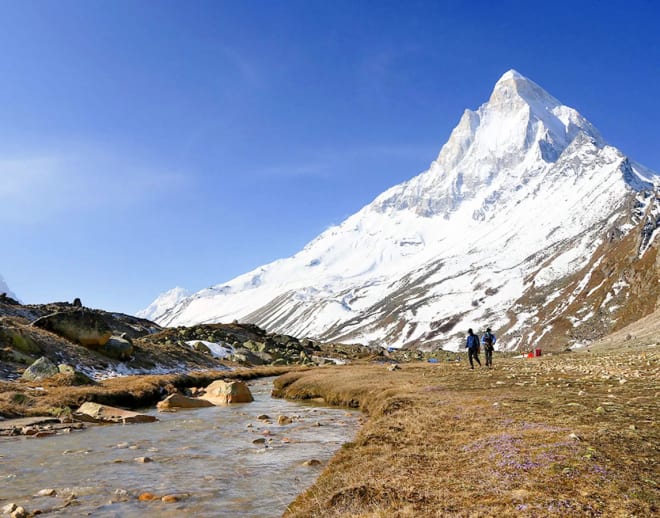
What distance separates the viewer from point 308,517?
10547 millimetres

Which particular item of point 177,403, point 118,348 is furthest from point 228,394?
point 118,348

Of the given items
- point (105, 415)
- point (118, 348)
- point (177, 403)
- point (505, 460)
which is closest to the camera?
point (505, 460)

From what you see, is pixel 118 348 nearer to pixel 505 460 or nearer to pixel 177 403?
pixel 177 403

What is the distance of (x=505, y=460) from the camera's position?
38.6 feet

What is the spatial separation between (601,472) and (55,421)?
26828 millimetres

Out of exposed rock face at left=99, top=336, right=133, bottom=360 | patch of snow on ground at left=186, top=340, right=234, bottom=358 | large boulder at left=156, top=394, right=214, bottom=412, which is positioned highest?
exposed rock face at left=99, top=336, right=133, bottom=360

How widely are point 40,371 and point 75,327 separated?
16.9 meters

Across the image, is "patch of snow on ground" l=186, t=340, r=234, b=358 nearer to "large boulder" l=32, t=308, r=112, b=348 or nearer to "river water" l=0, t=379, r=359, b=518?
"large boulder" l=32, t=308, r=112, b=348

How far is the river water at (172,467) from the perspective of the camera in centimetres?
1366

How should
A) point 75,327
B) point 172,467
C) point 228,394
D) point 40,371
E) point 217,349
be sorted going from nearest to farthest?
point 172,467
point 40,371
point 228,394
point 75,327
point 217,349

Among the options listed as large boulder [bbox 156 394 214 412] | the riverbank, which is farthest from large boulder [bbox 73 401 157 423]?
large boulder [bbox 156 394 214 412]

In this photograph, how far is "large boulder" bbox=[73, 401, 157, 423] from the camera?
1102 inches

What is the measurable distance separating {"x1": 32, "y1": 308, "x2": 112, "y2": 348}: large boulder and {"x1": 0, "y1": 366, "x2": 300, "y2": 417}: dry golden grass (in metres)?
10.9

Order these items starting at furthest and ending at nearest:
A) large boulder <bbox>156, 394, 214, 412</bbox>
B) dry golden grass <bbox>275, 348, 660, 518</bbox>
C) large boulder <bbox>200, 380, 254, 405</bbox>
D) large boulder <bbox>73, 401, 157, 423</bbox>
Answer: large boulder <bbox>200, 380, 254, 405</bbox> → large boulder <bbox>156, 394, 214, 412</bbox> → large boulder <bbox>73, 401, 157, 423</bbox> → dry golden grass <bbox>275, 348, 660, 518</bbox>
